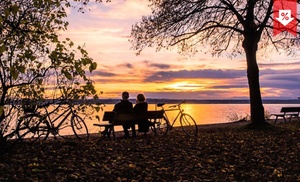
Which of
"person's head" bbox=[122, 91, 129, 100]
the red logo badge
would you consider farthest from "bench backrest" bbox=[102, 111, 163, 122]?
the red logo badge

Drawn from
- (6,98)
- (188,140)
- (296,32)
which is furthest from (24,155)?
(296,32)

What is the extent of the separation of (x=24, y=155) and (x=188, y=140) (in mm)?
5621

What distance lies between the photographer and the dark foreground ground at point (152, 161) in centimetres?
792

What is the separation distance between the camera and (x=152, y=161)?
938 centimetres

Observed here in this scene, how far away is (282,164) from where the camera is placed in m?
9.80

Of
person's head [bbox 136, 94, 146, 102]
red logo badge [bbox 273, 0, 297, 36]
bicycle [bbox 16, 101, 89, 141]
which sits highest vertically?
red logo badge [bbox 273, 0, 297, 36]

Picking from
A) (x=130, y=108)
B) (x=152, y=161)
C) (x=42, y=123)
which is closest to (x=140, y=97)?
(x=130, y=108)

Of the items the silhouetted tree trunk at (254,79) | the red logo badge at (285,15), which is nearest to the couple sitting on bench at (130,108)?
the silhouetted tree trunk at (254,79)

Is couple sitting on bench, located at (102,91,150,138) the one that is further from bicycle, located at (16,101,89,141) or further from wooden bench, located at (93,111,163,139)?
bicycle, located at (16,101,89,141)

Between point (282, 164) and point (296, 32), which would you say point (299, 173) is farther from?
point (296, 32)

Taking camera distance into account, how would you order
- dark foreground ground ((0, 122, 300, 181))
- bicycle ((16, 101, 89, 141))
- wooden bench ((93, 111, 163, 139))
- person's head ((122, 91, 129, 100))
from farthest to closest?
1. person's head ((122, 91, 129, 100))
2. wooden bench ((93, 111, 163, 139))
3. bicycle ((16, 101, 89, 141))
4. dark foreground ground ((0, 122, 300, 181))

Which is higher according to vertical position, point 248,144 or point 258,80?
point 258,80

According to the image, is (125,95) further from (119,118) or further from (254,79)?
(254,79)

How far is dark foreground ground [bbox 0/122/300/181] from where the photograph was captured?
7918mm
